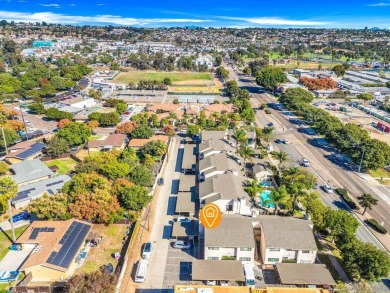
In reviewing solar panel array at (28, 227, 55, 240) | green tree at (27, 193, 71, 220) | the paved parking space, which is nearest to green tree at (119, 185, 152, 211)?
green tree at (27, 193, 71, 220)

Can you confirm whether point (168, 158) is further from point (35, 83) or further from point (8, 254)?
point (35, 83)

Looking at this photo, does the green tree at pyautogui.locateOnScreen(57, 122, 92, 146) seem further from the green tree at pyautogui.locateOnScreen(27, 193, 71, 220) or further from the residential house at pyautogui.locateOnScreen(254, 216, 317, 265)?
the residential house at pyautogui.locateOnScreen(254, 216, 317, 265)

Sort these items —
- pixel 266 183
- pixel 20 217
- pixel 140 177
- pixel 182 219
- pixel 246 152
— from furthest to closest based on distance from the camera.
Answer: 1. pixel 246 152
2. pixel 266 183
3. pixel 140 177
4. pixel 20 217
5. pixel 182 219

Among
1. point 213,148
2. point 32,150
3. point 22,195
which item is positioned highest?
point 213,148

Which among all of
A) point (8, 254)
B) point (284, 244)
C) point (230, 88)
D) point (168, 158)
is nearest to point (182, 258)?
point (284, 244)

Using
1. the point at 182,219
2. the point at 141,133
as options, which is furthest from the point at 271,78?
the point at 182,219

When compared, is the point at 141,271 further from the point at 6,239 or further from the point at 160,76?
the point at 160,76

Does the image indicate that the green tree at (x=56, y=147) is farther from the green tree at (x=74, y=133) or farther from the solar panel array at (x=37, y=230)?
the solar panel array at (x=37, y=230)
